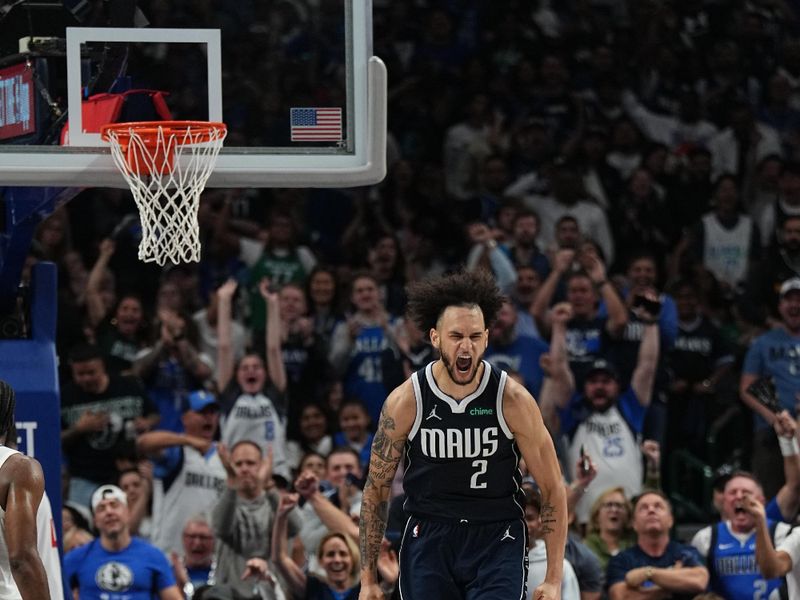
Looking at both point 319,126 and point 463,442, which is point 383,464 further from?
point 319,126

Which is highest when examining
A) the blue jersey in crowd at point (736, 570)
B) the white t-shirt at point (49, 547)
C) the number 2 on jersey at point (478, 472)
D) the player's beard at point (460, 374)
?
the player's beard at point (460, 374)

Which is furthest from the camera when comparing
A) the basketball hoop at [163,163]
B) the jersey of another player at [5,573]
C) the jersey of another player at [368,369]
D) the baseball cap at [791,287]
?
the jersey of another player at [368,369]

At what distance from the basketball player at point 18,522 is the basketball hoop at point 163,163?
1.62 m

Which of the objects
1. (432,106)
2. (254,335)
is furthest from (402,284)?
(432,106)

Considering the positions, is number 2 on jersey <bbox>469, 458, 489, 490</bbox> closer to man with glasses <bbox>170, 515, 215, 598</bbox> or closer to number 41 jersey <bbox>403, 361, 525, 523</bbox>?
number 41 jersey <bbox>403, 361, 525, 523</bbox>

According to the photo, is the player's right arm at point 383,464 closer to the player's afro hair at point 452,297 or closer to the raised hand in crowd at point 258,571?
the player's afro hair at point 452,297

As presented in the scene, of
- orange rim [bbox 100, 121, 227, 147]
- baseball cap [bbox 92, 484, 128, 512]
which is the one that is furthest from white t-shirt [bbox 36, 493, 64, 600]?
orange rim [bbox 100, 121, 227, 147]

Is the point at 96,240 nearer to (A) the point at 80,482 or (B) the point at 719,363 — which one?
(A) the point at 80,482

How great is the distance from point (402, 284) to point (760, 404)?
3266mm

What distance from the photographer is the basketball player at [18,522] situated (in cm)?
620

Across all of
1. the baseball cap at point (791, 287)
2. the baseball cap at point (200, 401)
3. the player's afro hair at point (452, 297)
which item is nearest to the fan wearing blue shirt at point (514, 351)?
the baseball cap at point (791, 287)

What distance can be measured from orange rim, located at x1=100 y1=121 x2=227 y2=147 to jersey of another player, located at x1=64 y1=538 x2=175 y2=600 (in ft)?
9.86

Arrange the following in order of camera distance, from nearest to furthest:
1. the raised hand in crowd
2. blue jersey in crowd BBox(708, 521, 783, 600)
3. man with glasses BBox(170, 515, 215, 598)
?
1. the raised hand in crowd
2. blue jersey in crowd BBox(708, 521, 783, 600)
3. man with glasses BBox(170, 515, 215, 598)

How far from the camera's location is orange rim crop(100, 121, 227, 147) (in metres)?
7.86
